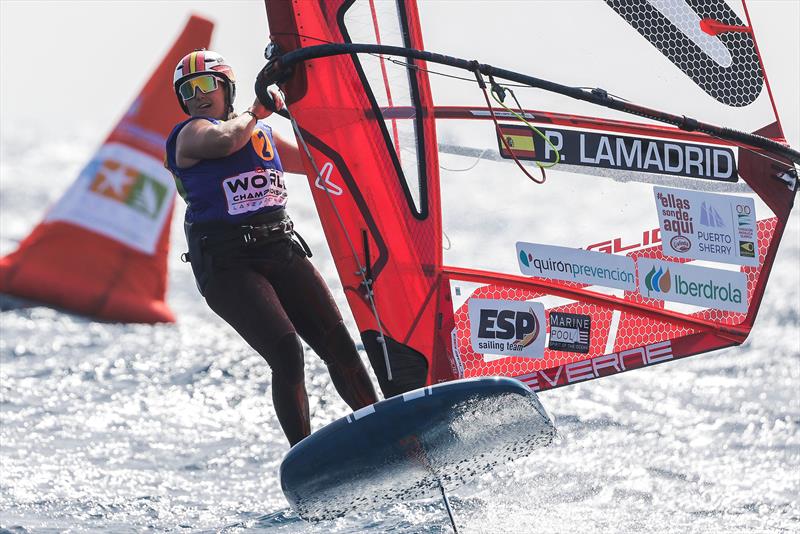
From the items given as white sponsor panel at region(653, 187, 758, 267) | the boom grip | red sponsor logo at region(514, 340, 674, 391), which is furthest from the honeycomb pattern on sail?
the boom grip

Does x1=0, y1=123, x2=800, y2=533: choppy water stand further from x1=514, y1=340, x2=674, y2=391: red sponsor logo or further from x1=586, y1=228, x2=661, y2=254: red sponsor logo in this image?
x1=586, y1=228, x2=661, y2=254: red sponsor logo

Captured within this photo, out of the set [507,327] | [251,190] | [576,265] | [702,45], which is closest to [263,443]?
[507,327]

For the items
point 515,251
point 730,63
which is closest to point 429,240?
point 515,251

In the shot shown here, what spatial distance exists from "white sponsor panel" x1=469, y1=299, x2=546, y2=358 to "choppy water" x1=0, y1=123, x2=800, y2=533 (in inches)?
25.5

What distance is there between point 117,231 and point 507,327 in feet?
13.3

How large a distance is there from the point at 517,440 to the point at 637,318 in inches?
31.0

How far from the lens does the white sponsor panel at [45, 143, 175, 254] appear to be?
25.9 feet

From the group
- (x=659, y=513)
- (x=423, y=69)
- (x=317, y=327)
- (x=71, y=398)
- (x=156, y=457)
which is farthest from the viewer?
(x=71, y=398)

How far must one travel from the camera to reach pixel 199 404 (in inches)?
260

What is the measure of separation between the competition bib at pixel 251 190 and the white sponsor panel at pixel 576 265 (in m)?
1.05

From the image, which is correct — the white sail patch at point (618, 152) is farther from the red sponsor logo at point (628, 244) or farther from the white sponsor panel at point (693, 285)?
the white sponsor panel at point (693, 285)

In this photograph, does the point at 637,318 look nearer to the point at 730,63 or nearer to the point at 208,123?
the point at 730,63

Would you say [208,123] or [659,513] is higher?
[208,123]

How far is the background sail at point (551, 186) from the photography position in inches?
172
